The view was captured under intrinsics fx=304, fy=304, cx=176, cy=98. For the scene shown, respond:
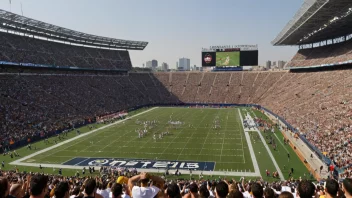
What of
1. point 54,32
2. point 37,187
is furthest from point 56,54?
point 37,187

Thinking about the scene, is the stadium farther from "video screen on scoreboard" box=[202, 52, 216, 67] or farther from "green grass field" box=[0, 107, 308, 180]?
"video screen on scoreboard" box=[202, 52, 216, 67]

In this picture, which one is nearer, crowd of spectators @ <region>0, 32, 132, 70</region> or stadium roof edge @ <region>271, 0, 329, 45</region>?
stadium roof edge @ <region>271, 0, 329, 45</region>

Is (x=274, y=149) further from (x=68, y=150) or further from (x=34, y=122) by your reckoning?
(x=34, y=122)

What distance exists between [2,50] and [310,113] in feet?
153

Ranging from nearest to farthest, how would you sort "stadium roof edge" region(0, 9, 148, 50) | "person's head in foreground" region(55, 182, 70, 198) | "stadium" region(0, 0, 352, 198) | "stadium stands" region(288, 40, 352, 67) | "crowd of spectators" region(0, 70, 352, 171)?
"person's head in foreground" region(55, 182, 70, 198) < "stadium" region(0, 0, 352, 198) < "crowd of spectators" region(0, 70, 352, 171) < "stadium roof edge" region(0, 9, 148, 50) < "stadium stands" region(288, 40, 352, 67)

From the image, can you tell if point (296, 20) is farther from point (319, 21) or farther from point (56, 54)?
point (56, 54)

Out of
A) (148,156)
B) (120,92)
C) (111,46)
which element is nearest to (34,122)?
(148,156)

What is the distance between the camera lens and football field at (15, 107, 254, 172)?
87.4 ft

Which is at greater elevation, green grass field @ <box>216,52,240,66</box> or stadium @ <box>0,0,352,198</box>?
green grass field @ <box>216,52,240,66</box>

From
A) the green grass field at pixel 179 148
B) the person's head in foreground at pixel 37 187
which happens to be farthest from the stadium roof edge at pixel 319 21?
the person's head in foreground at pixel 37 187

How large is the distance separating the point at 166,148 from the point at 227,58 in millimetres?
53023

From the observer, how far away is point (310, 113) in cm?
3931

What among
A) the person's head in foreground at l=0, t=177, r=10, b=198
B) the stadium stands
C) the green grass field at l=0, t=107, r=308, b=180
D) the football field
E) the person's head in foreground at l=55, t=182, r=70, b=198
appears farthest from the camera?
the stadium stands

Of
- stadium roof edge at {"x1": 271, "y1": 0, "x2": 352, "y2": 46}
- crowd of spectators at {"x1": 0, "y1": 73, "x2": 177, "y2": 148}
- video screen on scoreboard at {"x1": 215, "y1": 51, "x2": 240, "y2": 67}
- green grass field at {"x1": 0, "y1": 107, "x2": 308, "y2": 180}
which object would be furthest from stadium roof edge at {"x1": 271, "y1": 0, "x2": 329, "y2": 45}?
crowd of spectators at {"x1": 0, "y1": 73, "x2": 177, "y2": 148}
